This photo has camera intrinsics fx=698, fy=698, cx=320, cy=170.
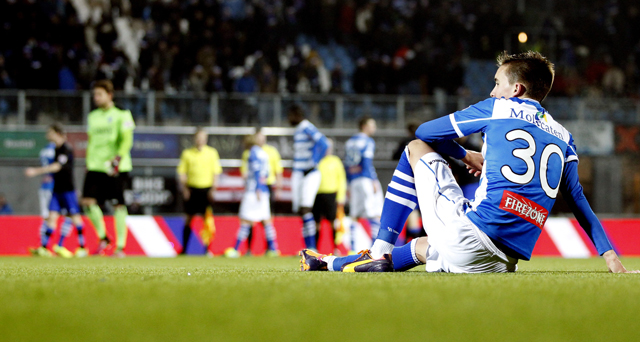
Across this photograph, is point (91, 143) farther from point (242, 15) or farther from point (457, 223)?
point (242, 15)

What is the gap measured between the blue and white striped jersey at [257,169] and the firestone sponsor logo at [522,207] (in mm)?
6447

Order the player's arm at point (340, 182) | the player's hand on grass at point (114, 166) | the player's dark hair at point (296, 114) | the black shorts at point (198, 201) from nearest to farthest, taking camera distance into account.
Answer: the player's hand on grass at point (114, 166), the player's dark hair at point (296, 114), the black shorts at point (198, 201), the player's arm at point (340, 182)

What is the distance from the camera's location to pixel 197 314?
1.98 metres

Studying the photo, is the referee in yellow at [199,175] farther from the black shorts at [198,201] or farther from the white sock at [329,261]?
the white sock at [329,261]

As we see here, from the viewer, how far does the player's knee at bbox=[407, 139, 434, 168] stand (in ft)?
11.9

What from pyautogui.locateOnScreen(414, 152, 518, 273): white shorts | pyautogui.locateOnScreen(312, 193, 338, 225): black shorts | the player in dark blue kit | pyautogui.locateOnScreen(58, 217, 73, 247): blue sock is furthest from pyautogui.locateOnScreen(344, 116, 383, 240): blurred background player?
pyautogui.locateOnScreen(414, 152, 518, 273): white shorts

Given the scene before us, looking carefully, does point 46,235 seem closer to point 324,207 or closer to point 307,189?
point 307,189

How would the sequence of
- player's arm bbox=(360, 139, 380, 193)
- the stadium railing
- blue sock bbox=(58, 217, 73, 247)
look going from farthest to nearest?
the stadium railing
player's arm bbox=(360, 139, 380, 193)
blue sock bbox=(58, 217, 73, 247)

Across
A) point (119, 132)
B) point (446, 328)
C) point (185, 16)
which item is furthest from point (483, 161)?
point (185, 16)

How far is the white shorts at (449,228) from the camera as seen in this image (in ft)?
11.3

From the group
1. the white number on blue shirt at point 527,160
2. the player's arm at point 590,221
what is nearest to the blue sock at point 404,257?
the white number on blue shirt at point 527,160

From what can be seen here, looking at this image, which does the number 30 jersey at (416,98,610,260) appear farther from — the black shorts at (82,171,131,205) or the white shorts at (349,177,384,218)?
the white shorts at (349,177,384,218)

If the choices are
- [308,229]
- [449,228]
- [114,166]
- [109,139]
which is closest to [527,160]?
[449,228]

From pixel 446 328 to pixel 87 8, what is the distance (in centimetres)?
1663
